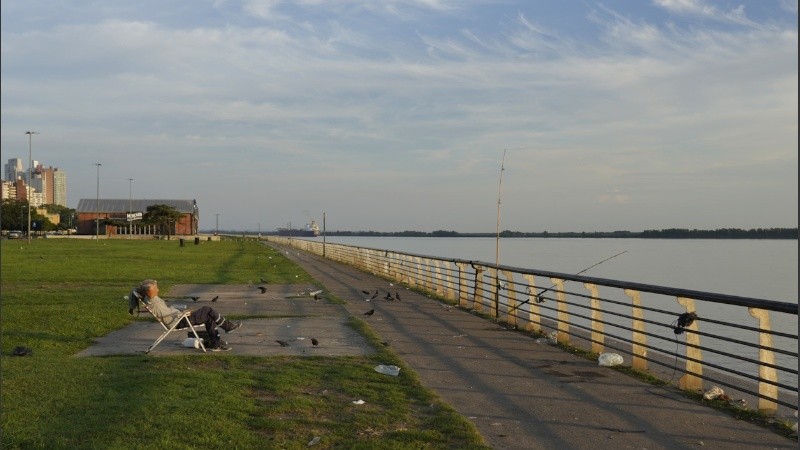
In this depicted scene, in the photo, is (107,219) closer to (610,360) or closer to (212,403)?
(610,360)

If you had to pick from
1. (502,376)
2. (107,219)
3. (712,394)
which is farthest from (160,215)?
(712,394)

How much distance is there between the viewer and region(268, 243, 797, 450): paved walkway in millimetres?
6340

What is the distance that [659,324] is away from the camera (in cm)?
907

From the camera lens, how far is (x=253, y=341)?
472 inches

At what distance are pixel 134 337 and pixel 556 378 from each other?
696 centimetres

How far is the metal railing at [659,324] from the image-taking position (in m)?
7.56

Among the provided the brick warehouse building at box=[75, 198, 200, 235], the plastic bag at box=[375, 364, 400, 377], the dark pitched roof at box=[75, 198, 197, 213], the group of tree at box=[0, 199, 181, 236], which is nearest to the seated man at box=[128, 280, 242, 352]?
the plastic bag at box=[375, 364, 400, 377]

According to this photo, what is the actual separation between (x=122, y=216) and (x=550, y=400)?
14426 centimetres

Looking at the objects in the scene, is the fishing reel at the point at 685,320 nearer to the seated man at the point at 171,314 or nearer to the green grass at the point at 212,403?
the green grass at the point at 212,403

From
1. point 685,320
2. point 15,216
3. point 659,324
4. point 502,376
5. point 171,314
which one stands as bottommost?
point 502,376

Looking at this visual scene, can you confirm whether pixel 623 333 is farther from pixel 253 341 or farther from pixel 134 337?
pixel 134 337

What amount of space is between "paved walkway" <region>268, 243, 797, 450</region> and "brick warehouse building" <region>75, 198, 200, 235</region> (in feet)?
404

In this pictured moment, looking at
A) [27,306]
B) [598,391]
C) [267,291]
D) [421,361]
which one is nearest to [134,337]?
[421,361]

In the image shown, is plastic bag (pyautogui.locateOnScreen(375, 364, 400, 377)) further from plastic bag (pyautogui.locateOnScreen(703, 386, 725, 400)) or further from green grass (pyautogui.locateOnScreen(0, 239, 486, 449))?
plastic bag (pyautogui.locateOnScreen(703, 386, 725, 400))
